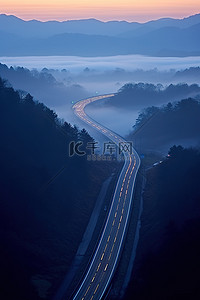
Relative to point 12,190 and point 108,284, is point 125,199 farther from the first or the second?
point 108,284

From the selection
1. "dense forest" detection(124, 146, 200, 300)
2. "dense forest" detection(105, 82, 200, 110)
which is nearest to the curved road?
"dense forest" detection(124, 146, 200, 300)

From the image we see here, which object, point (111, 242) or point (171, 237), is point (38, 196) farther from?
point (171, 237)

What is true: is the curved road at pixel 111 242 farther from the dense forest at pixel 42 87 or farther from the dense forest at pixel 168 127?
the dense forest at pixel 42 87

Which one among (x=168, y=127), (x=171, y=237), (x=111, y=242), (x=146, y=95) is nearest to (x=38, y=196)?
(x=111, y=242)

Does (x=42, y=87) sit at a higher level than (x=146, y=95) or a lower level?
higher

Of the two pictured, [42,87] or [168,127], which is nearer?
[168,127]

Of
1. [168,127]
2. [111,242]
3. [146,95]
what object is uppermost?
[146,95]

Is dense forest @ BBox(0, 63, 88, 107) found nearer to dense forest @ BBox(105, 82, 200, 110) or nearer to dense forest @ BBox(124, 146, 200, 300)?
dense forest @ BBox(105, 82, 200, 110)
